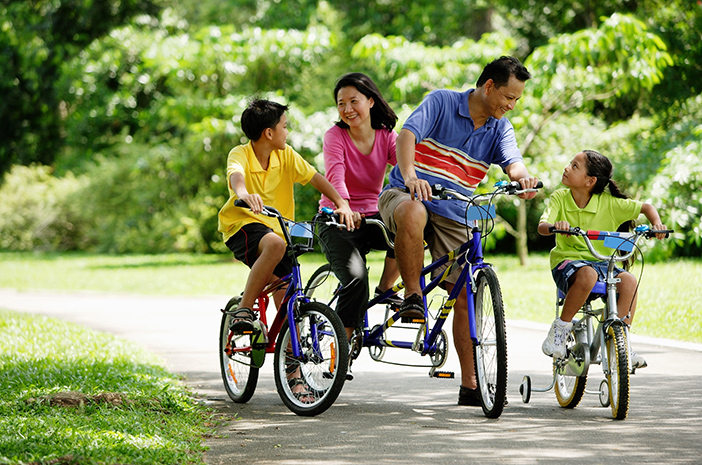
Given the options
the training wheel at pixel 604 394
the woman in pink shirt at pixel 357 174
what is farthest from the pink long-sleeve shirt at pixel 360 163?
the training wheel at pixel 604 394

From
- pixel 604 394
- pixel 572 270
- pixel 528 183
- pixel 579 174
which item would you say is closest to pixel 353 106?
pixel 528 183

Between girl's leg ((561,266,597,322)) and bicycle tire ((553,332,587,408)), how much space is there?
0.31m

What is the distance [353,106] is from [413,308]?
4.77 feet

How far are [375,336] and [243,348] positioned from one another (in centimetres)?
93

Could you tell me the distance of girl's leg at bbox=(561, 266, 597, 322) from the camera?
19.1ft

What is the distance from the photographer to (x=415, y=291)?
19.4 feet

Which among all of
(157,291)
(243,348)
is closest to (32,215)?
(157,291)

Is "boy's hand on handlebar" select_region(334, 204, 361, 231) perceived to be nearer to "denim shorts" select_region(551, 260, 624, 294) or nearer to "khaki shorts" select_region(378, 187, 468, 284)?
"khaki shorts" select_region(378, 187, 468, 284)

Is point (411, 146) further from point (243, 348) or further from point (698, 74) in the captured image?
point (698, 74)

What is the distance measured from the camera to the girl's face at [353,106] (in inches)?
251

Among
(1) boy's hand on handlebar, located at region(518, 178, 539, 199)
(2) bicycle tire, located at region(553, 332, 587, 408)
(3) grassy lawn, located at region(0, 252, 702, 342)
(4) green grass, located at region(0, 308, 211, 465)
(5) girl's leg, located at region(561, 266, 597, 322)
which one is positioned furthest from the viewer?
(3) grassy lawn, located at region(0, 252, 702, 342)

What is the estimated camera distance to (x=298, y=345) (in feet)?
19.7

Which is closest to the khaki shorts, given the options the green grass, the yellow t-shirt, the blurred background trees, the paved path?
the yellow t-shirt

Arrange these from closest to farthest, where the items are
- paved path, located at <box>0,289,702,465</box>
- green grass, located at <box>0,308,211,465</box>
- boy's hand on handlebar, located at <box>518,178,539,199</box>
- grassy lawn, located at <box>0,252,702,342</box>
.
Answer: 1. green grass, located at <box>0,308,211,465</box>
2. paved path, located at <box>0,289,702,465</box>
3. boy's hand on handlebar, located at <box>518,178,539,199</box>
4. grassy lawn, located at <box>0,252,702,342</box>
